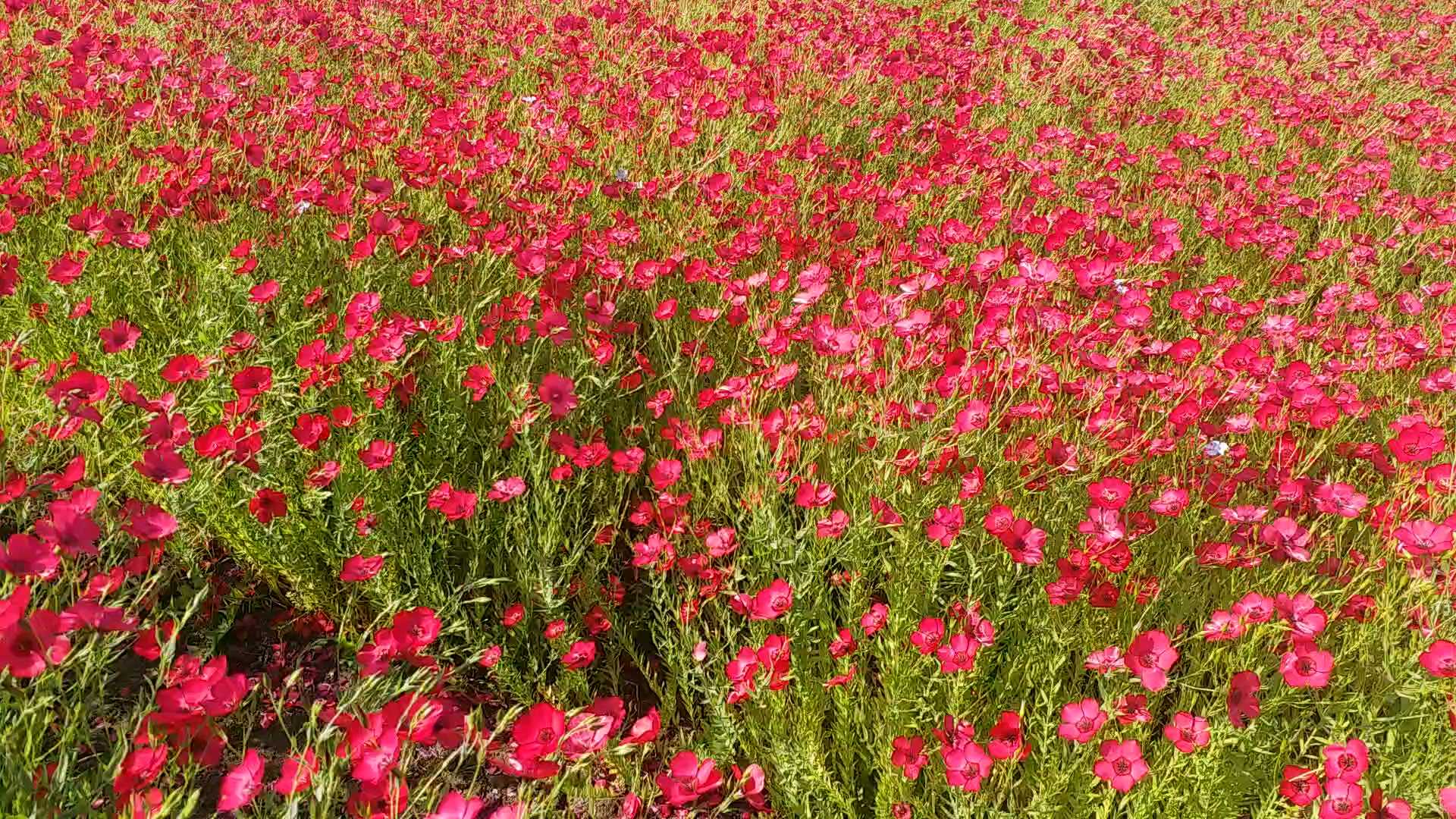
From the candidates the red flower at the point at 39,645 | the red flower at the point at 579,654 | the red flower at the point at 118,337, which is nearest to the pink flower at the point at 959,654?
the red flower at the point at 579,654

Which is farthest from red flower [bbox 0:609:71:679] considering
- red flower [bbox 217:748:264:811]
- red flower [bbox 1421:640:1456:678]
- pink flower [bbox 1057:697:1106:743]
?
red flower [bbox 1421:640:1456:678]

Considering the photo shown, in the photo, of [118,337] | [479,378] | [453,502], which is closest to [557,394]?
[479,378]

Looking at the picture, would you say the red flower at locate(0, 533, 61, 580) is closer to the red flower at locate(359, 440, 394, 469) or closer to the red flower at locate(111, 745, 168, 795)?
the red flower at locate(111, 745, 168, 795)

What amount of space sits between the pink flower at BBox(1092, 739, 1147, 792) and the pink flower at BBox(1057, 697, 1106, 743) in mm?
40

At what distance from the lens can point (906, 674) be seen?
157cm

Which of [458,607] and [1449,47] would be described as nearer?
[458,607]

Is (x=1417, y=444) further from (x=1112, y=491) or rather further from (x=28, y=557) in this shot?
(x=28, y=557)

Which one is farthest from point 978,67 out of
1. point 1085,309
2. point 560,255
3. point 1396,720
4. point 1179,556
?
point 1396,720

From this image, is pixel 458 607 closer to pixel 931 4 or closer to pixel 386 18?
pixel 386 18

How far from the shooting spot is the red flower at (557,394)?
190 centimetres

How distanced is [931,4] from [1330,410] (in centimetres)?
617

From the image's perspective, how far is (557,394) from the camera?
1.94 meters

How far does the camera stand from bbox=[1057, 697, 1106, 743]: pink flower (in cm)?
146

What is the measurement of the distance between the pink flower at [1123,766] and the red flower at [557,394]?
120 centimetres
